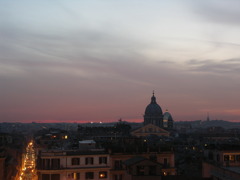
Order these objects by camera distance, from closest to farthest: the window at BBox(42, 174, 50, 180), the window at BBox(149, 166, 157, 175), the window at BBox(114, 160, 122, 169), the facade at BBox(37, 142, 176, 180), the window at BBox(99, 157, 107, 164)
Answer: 1. the window at BBox(149, 166, 157, 175)
2. the facade at BBox(37, 142, 176, 180)
3. the window at BBox(42, 174, 50, 180)
4. the window at BBox(99, 157, 107, 164)
5. the window at BBox(114, 160, 122, 169)

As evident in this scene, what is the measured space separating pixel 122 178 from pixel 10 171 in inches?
1163

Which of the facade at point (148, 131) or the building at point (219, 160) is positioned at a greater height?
the facade at point (148, 131)

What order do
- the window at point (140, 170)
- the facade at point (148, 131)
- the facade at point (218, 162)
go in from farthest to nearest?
the facade at point (148, 131) → the window at point (140, 170) → the facade at point (218, 162)

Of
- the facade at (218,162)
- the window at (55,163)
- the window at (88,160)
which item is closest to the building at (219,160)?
the facade at (218,162)

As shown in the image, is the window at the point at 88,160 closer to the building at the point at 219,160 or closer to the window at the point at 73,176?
the window at the point at 73,176

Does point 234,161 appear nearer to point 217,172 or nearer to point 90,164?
point 217,172

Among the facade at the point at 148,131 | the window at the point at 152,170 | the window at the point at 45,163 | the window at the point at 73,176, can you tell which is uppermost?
the facade at the point at 148,131

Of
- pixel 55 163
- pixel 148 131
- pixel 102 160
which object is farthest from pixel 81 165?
pixel 148 131

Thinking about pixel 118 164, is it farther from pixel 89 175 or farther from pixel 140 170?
pixel 140 170

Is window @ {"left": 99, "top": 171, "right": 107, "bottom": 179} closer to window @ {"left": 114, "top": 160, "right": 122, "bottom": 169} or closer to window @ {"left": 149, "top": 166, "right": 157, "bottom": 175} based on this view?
window @ {"left": 114, "top": 160, "right": 122, "bottom": 169}

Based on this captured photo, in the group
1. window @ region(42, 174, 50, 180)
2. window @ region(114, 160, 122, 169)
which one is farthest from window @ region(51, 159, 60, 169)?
window @ region(114, 160, 122, 169)

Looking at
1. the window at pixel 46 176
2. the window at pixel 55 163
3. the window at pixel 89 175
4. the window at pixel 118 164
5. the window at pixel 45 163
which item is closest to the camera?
the window at pixel 46 176

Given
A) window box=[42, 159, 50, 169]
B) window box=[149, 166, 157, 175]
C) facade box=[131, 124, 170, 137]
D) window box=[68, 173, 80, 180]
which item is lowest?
window box=[68, 173, 80, 180]

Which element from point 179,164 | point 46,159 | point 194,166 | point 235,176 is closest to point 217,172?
point 235,176
